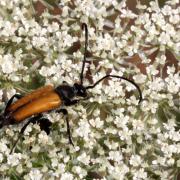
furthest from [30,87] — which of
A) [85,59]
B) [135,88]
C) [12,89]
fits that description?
[135,88]

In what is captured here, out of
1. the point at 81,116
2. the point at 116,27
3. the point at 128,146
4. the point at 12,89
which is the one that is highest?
the point at 116,27

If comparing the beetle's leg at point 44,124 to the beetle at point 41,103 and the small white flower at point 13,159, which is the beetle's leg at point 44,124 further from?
the small white flower at point 13,159

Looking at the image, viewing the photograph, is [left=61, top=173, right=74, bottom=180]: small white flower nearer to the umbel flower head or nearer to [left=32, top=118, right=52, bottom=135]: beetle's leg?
the umbel flower head

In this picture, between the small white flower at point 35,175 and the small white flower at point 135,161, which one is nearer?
the small white flower at point 35,175

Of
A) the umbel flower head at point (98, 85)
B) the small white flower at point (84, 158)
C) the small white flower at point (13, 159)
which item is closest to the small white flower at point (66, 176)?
the umbel flower head at point (98, 85)

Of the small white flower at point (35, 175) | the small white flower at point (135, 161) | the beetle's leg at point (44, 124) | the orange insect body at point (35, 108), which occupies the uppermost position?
the orange insect body at point (35, 108)

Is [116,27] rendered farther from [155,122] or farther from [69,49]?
[155,122]

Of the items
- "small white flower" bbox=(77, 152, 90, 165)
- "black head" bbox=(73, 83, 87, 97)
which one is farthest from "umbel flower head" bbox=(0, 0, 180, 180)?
"black head" bbox=(73, 83, 87, 97)
